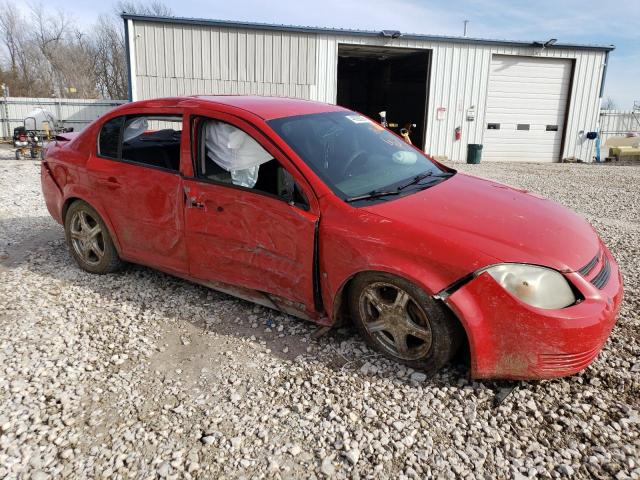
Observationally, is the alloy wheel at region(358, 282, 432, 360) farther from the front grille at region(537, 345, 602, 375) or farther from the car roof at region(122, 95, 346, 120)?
the car roof at region(122, 95, 346, 120)

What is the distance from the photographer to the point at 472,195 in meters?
3.34

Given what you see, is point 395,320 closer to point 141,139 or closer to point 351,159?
point 351,159

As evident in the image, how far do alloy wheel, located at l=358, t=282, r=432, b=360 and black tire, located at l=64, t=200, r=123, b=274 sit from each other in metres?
2.66

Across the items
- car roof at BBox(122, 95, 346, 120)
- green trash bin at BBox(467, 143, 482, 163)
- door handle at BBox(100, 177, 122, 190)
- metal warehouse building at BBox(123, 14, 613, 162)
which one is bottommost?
green trash bin at BBox(467, 143, 482, 163)

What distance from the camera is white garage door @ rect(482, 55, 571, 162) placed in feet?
60.1

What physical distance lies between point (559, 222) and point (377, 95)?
25.8 metres

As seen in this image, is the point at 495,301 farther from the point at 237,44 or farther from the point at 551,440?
the point at 237,44

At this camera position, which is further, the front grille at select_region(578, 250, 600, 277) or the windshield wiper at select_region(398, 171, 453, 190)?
the windshield wiper at select_region(398, 171, 453, 190)

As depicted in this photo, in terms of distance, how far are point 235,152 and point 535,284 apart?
7.32 feet

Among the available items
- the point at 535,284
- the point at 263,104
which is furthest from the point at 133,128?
the point at 535,284

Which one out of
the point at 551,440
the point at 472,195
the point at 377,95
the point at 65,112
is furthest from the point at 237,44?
the point at 551,440

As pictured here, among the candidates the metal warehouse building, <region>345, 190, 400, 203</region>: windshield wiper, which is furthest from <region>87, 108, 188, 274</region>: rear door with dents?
the metal warehouse building

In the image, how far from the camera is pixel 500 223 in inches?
114

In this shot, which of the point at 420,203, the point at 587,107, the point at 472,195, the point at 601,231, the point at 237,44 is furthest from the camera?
the point at 587,107
